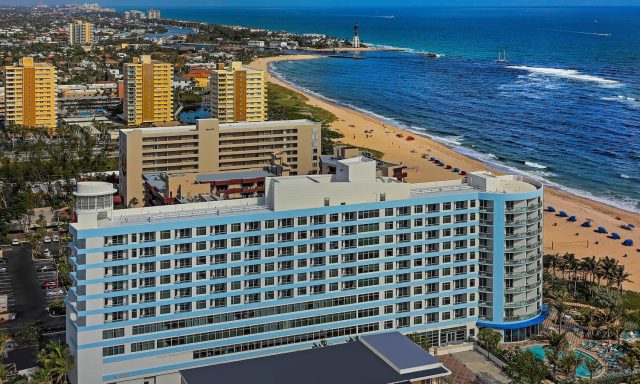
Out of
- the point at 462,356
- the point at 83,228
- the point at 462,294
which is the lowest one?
the point at 462,356

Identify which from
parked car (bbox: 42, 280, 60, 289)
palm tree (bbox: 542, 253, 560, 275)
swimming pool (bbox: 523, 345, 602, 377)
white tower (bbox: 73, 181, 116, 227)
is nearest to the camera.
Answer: white tower (bbox: 73, 181, 116, 227)

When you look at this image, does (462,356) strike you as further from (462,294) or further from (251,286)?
(251,286)

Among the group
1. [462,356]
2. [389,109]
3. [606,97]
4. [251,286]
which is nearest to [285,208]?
[251,286]

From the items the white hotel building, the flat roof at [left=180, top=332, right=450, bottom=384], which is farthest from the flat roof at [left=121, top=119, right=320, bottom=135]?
the flat roof at [left=180, top=332, right=450, bottom=384]

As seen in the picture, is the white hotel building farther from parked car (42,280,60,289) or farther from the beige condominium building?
the beige condominium building

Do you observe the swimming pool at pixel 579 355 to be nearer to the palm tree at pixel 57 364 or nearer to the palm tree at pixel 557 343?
the palm tree at pixel 557 343

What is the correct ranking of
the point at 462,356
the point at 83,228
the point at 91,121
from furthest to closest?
the point at 91,121 → the point at 462,356 → the point at 83,228
